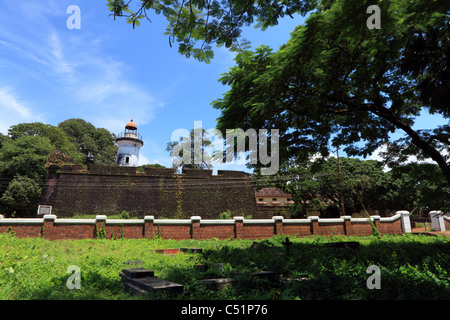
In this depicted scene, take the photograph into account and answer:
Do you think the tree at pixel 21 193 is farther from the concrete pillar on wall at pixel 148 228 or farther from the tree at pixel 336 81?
the tree at pixel 336 81

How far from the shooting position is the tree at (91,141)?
46969 millimetres

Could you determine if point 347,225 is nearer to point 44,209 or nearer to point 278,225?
point 278,225

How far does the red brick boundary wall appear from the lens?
14664mm

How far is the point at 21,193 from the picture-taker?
30328 millimetres

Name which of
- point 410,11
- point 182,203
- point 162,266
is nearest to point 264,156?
point 162,266

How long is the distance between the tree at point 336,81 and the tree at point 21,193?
101ft

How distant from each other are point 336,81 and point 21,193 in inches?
1338

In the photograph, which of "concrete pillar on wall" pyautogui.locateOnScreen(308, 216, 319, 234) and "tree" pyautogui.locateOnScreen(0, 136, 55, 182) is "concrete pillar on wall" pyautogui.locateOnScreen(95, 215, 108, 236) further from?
"tree" pyautogui.locateOnScreen(0, 136, 55, 182)

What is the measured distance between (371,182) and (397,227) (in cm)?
1342

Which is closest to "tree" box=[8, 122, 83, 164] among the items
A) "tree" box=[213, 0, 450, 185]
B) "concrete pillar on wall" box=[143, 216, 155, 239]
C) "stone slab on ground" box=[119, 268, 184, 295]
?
"concrete pillar on wall" box=[143, 216, 155, 239]

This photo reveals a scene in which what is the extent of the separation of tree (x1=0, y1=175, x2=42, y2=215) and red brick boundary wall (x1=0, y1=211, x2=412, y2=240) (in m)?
19.2

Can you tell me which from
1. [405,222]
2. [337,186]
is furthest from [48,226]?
[337,186]

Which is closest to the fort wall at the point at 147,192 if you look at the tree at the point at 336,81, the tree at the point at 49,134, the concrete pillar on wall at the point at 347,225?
the concrete pillar on wall at the point at 347,225

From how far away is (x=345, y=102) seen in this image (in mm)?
8555
